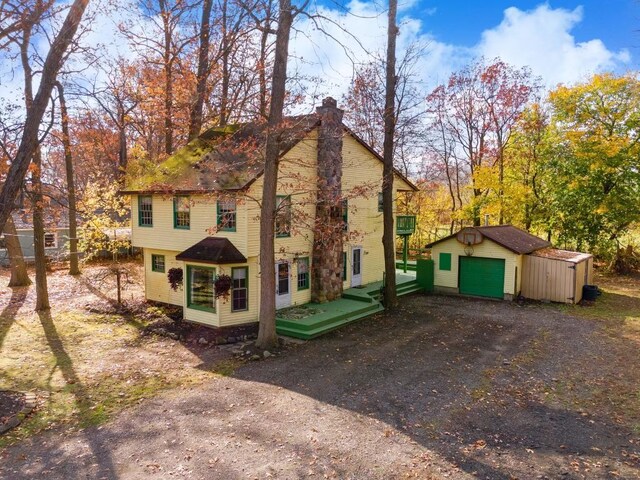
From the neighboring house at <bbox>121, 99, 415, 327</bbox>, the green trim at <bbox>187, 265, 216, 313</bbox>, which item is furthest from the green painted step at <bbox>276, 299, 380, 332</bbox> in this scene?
the green trim at <bbox>187, 265, 216, 313</bbox>

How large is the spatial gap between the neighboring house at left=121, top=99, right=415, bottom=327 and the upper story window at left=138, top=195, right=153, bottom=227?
0.13 ft

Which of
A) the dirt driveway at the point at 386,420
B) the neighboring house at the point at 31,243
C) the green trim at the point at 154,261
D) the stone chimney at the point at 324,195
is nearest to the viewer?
the dirt driveway at the point at 386,420

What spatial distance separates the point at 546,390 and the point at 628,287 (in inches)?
621

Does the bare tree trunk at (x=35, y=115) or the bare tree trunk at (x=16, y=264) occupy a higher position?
the bare tree trunk at (x=35, y=115)

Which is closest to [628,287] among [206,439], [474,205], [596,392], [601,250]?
[601,250]

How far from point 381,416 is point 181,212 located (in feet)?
33.9

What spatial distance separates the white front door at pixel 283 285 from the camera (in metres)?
15.1

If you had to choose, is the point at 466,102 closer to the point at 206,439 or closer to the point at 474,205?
the point at 474,205

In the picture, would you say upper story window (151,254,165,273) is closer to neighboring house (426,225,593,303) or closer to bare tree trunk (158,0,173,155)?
bare tree trunk (158,0,173,155)

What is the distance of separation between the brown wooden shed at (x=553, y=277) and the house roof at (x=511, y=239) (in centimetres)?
55

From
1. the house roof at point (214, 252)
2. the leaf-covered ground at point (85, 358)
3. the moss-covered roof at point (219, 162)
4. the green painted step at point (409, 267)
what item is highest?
the moss-covered roof at point (219, 162)

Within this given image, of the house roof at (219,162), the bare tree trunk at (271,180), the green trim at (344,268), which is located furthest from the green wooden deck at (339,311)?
the house roof at (219,162)

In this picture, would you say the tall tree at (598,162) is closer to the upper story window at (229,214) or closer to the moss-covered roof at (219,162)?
the moss-covered roof at (219,162)

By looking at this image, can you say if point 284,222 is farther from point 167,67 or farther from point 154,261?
point 167,67
